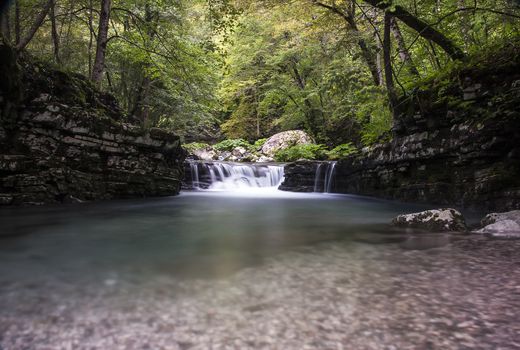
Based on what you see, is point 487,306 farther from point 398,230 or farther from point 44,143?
point 44,143

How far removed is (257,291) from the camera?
2436mm

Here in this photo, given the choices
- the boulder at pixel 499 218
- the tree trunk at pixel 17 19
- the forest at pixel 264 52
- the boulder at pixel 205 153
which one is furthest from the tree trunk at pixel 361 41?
the boulder at pixel 205 153

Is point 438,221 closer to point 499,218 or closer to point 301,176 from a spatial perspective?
point 499,218

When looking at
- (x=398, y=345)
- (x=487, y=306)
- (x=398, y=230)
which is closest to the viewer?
(x=398, y=345)

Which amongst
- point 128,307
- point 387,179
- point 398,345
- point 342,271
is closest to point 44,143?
point 128,307

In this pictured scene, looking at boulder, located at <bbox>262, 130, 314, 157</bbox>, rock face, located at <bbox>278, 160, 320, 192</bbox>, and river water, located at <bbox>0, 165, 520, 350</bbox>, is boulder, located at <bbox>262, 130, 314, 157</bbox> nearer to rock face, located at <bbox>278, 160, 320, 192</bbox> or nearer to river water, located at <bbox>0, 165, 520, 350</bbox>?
rock face, located at <bbox>278, 160, 320, 192</bbox>

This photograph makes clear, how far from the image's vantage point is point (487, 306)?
204cm

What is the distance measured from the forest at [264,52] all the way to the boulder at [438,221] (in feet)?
10.4

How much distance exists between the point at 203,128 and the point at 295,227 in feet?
A: 77.3

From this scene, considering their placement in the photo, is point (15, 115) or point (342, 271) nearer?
point (342, 271)

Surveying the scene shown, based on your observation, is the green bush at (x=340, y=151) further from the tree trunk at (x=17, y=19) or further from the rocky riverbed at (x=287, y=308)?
the rocky riverbed at (x=287, y=308)

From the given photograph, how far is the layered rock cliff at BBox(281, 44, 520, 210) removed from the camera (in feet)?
20.0

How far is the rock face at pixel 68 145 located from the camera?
285 inches

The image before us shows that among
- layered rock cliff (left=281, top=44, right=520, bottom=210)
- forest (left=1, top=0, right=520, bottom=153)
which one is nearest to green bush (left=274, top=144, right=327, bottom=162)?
forest (left=1, top=0, right=520, bottom=153)
